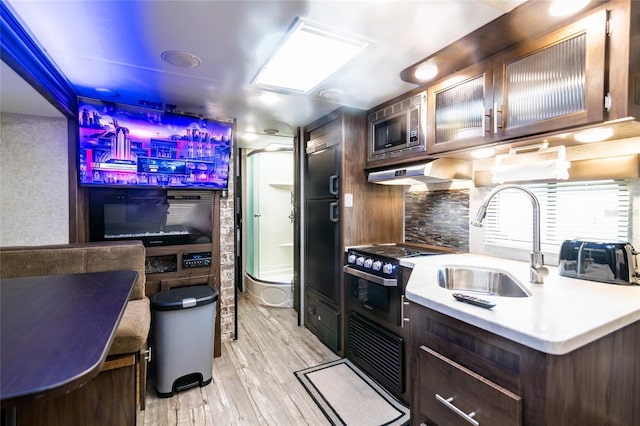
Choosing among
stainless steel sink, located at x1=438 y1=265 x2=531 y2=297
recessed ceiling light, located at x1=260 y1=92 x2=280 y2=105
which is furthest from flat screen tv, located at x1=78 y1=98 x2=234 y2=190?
stainless steel sink, located at x1=438 y1=265 x2=531 y2=297

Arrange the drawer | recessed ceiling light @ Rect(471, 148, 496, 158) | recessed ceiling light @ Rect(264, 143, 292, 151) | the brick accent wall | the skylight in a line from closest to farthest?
the drawer < the skylight < recessed ceiling light @ Rect(471, 148, 496, 158) < the brick accent wall < recessed ceiling light @ Rect(264, 143, 292, 151)

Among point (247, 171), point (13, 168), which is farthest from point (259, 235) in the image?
point (13, 168)

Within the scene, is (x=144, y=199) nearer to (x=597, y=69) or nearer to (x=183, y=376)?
(x=183, y=376)

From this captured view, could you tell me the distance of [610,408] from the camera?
111 cm

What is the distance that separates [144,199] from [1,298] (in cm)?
150

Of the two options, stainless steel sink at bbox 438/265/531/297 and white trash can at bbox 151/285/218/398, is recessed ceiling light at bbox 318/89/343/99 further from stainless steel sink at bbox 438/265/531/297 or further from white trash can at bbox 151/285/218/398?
white trash can at bbox 151/285/218/398

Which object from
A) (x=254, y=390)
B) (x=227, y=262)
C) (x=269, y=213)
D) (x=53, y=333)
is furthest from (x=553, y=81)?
(x=269, y=213)

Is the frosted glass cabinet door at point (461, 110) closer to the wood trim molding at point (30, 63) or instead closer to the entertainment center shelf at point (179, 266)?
the entertainment center shelf at point (179, 266)

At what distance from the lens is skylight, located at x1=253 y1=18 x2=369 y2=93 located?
1.53 meters

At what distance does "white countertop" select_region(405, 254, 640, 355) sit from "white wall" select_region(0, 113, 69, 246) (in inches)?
104

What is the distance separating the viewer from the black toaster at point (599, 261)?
4.62ft

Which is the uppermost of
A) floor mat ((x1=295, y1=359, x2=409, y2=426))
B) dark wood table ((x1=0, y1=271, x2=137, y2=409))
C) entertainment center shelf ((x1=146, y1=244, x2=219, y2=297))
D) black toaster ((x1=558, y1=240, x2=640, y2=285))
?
black toaster ((x1=558, y1=240, x2=640, y2=285))

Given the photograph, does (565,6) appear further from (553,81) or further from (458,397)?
(458,397)

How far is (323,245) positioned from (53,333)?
2.27 meters
